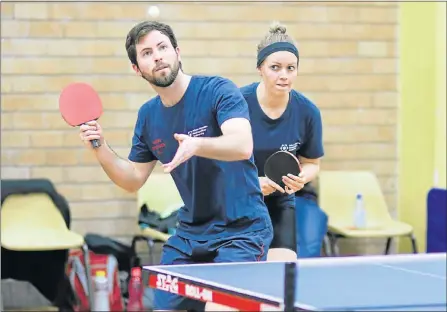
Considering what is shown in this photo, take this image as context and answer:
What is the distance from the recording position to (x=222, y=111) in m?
4.07

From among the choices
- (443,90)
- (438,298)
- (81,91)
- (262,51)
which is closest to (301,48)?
(443,90)

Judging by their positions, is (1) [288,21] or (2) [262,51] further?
(1) [288,21]

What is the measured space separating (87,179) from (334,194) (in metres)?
2.16

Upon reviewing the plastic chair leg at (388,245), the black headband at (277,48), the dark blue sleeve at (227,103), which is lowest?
the plastic chair leg at (388,245)

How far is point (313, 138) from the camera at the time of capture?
507 cm

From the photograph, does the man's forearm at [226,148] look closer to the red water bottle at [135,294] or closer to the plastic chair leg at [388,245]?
the red water bottle at [135,294]

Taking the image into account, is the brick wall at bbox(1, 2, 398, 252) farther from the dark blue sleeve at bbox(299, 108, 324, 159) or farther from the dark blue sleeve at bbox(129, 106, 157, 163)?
the dark blue sleeve at bbox(129, 106, 157, 163)

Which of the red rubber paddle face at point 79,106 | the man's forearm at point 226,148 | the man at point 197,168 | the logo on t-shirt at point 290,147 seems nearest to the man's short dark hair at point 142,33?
the man at point 197,168

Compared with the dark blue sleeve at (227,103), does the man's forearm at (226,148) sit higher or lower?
lower

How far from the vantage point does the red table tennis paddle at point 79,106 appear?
4.17 metres

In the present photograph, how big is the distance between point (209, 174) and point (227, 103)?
341 mm

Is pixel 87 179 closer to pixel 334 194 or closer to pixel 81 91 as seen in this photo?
pixel 334 194

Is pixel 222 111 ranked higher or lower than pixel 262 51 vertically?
lower

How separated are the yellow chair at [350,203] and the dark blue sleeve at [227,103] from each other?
13.2 feet
